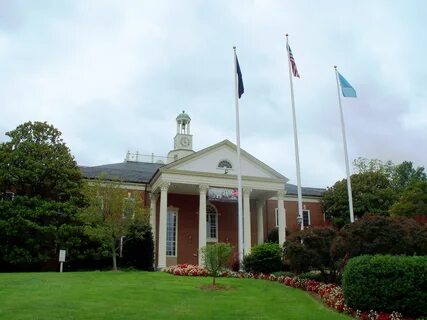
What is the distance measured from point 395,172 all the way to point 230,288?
45.7 meters

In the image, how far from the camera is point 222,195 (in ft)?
110

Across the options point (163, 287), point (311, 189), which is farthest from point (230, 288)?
point (311, 189)

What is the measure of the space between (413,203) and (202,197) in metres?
15.8

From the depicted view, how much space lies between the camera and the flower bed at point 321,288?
13.0 m

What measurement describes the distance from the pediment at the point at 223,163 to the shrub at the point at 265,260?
31.7 feet

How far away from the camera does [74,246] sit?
30.0 m

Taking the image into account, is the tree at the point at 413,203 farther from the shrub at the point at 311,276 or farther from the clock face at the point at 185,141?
the clock face at the point at 185,141

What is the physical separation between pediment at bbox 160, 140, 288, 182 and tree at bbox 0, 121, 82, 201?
7.54 m

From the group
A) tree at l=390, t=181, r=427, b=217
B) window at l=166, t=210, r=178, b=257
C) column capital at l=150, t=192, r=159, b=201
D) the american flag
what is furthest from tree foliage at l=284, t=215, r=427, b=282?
column capital at l=150, t=192, r=159, b=201

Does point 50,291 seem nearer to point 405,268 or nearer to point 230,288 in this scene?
point 230,288

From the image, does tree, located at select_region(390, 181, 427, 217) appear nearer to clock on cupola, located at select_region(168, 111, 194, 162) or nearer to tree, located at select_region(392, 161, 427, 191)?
clock on cupola, located at select_region(168, 111, 194, 162)

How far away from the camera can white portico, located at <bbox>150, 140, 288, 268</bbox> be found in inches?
1326

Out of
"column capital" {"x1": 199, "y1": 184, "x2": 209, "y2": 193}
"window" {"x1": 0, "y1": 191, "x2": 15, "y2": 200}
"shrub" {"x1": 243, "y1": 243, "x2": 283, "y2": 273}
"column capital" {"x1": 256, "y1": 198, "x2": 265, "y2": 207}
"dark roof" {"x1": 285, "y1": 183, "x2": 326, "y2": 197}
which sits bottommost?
"shrub" {"x1": 243, "y1": 243, "x2": 283, "y2": 273}

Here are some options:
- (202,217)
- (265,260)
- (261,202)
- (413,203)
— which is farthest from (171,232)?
(413,203)
